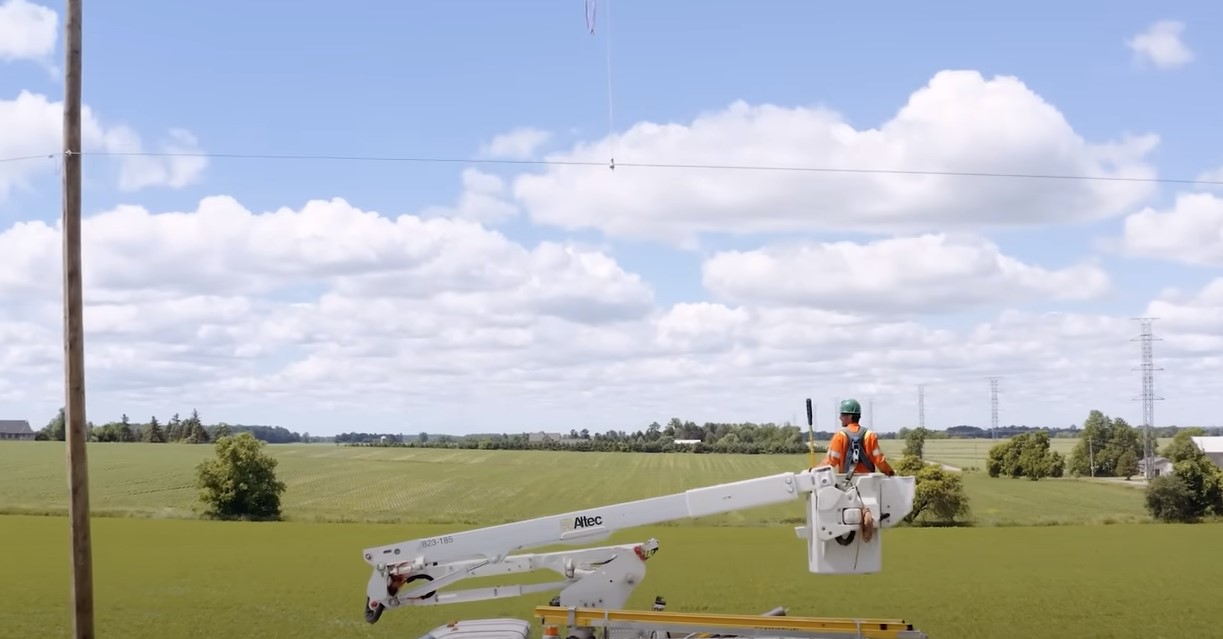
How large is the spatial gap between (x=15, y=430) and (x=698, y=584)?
159943 millimetres

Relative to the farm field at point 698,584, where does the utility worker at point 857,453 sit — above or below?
above

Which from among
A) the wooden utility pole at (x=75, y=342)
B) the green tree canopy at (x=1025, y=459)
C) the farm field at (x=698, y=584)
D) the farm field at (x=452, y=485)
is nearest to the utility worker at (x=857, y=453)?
the farm field at (x=698, y=584)

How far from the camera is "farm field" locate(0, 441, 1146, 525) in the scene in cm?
6950

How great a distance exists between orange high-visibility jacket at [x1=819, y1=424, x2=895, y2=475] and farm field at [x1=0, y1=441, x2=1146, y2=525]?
49698mm

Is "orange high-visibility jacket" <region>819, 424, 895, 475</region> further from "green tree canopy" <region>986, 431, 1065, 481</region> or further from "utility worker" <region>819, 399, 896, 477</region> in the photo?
"green tree canopy" <region>986, 431, 1065, 481</region>

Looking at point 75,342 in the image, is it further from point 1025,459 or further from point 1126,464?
point 1126,464

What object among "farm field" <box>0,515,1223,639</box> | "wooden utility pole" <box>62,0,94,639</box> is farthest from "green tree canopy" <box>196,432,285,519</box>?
"wooden utility pole" <box>62,0,94,639</box>

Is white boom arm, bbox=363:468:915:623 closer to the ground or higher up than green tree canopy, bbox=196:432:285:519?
higher up

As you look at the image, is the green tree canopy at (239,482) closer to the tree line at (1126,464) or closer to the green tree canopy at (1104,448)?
the tree line at (1126,464)

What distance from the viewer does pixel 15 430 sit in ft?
529

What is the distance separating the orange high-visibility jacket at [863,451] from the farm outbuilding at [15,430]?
171374mm

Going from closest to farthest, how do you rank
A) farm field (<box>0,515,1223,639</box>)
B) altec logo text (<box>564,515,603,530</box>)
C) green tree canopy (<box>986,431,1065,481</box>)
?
altec logo text (<box>564,515,603,530</box>) < farm field (<box>0,515,1223,639</box>) < green tree canopy (<box>986,431,1065,481</box>)

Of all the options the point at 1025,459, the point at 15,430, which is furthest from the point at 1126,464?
the point at 15,430

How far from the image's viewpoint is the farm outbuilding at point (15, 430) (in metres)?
159
